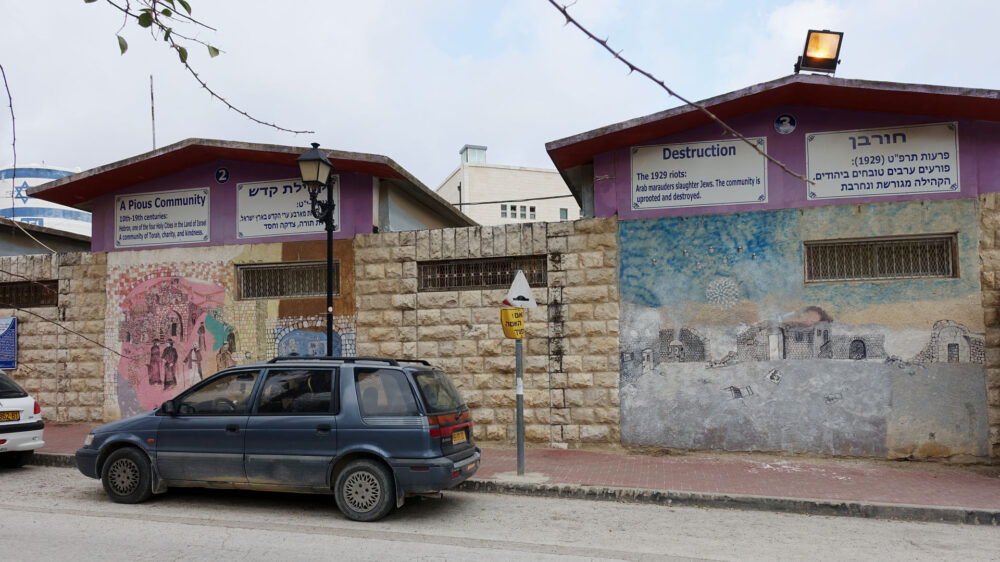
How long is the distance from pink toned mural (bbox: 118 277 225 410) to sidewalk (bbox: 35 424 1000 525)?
218cm

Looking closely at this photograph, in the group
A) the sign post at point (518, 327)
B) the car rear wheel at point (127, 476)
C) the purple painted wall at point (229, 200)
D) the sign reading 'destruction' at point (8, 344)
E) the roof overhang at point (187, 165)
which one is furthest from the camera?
the sign reading 'destruction' at point (8, 344)

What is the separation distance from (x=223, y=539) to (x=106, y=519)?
1604 mm

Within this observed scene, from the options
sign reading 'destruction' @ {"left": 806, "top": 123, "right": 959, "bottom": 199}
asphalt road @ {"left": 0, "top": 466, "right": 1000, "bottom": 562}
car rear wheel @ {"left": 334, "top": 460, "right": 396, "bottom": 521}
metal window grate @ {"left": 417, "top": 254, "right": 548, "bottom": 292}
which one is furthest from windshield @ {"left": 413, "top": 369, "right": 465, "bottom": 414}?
sign reading 'destruction' @ {"left": 806, "top": 123, "right": 959, "bottom": 199}

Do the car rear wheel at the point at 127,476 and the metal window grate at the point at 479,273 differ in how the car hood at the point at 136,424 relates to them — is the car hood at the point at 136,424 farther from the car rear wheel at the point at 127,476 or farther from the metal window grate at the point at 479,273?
the metal window grate at the point at 479,273

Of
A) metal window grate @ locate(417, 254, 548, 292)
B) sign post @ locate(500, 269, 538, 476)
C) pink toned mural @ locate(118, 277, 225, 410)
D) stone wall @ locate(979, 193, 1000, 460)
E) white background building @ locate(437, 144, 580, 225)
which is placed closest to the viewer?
sign post @ locate(500, 269, 538, 476)

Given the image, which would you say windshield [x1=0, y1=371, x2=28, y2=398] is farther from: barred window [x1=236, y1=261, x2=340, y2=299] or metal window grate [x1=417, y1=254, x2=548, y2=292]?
metal window grate [x1=417, y1=254, x2=548, y2=292]

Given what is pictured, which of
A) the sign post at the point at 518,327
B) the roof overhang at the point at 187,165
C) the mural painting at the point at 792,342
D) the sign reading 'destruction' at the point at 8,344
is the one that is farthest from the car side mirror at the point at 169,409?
the sign reading 'destruction' at the point at 8,344

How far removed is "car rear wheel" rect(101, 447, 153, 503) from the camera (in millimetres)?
7566

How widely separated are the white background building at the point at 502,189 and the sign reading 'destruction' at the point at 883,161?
3787cm

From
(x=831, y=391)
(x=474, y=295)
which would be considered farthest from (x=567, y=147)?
(x=831, y=391)

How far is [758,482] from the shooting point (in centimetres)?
848

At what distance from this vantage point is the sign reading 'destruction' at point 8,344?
44.3 feet

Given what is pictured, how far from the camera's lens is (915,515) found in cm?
732

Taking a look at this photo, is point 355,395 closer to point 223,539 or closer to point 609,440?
point 223,539
